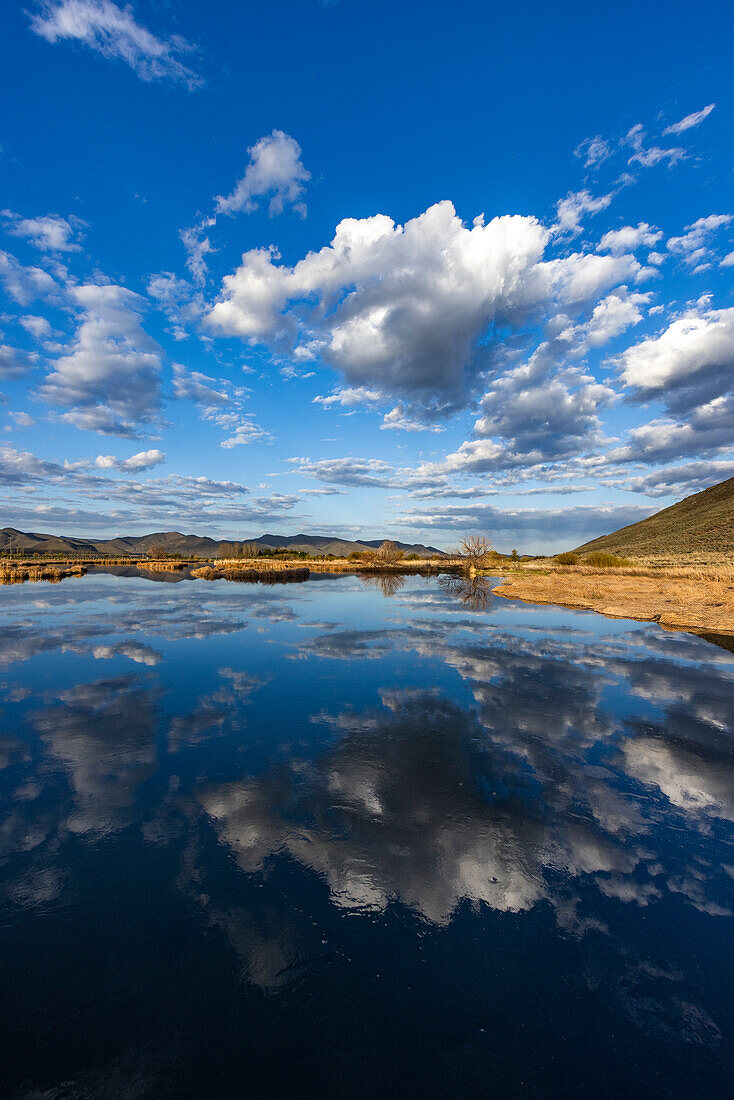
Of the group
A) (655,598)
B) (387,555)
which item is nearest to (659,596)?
(655,598)

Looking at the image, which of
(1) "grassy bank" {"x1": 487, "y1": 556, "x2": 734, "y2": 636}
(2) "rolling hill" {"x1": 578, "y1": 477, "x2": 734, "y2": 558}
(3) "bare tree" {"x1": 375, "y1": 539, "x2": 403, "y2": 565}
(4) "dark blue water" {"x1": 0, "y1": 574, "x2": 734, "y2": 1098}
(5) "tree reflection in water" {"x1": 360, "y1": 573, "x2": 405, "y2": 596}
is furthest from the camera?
(3) "bare tree" {"x1": 375, "y1": 539, "x2": 403, "y2": 565}

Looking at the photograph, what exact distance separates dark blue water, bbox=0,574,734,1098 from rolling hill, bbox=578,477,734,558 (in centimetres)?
9304

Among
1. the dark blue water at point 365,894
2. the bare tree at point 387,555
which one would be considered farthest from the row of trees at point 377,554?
the dark blue water at point 365,894

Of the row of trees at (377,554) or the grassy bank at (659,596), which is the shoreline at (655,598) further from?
the row of trees at (377,554)

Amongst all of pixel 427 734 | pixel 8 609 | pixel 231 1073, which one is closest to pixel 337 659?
pixel 427 734

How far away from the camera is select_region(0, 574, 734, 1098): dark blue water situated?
401 centimetres

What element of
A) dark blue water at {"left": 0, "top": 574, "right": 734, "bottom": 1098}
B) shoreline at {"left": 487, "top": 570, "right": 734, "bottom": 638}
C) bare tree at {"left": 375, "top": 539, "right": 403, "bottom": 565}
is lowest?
dark blue water at {"left": 0, "top": 574, "right": 734, "bottom": 1098}

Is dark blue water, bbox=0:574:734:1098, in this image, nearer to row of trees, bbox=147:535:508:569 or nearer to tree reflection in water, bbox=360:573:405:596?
tree reflection in water, bbox=360:573:405:596

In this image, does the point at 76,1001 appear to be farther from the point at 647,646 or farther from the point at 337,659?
the point at 647,646

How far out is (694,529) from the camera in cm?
11925

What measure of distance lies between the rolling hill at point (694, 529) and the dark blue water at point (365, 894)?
9304 centimetres

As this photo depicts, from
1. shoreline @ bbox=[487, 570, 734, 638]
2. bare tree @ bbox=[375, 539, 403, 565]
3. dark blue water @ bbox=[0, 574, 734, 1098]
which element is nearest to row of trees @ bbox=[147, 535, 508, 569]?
bare tree @ bbox=[375, 539, 403, 565]

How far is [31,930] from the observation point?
529 centimetres

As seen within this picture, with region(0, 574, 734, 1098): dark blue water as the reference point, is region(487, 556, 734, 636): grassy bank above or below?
above
